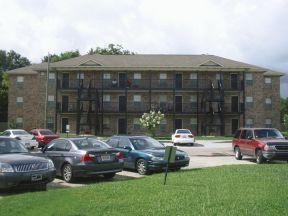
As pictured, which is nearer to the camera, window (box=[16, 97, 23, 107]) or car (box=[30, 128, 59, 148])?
car (box=[30, 128, 59, 148])

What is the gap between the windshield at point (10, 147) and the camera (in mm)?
13823

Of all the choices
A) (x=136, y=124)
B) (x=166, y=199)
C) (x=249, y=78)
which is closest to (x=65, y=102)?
(x=136, y=124)

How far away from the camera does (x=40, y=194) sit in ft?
37.4

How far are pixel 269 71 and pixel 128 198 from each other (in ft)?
180

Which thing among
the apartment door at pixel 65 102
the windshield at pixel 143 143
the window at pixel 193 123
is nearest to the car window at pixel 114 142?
the windshield at pixel 143 143

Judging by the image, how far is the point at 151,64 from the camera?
58844 mm

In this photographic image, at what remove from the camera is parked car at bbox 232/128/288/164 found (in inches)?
803

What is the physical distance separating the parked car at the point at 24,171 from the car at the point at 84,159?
191cm

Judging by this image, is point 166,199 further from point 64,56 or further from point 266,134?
point 64,56

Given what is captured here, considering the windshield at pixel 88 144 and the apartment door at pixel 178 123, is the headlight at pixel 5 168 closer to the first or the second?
the windshield at pixel 88 144

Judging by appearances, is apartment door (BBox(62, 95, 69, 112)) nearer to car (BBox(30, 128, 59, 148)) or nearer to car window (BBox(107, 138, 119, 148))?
car (BBox(30, 128, 59, 148))

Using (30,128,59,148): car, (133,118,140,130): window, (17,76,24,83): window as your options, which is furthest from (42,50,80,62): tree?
(30,128,59,148): car

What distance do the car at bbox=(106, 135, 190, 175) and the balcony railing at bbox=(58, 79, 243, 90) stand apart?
39.5 metres

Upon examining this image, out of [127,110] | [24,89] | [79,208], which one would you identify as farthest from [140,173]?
[24,89]
